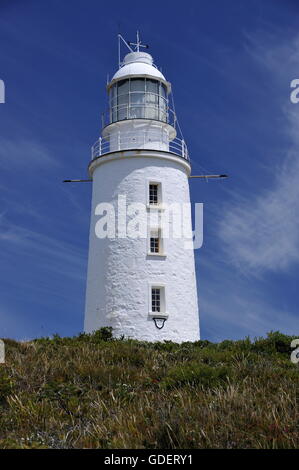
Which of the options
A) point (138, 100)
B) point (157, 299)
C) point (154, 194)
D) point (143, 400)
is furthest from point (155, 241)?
point (143, 400)

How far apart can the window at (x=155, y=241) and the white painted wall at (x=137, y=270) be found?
0.41 meters

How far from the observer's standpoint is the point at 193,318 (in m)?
22.9

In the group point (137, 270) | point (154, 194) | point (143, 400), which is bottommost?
point (143, 400)

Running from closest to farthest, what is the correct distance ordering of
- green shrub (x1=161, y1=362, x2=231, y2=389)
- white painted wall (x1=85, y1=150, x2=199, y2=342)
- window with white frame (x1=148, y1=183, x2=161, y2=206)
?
green shrub (x1=161, y1=362, x2=231, y2=389) → white painted wall (x1=85, y1=150, x2=199, y2=342) → window with white frame (x1=148, y1=183, x2=161, y2=206)

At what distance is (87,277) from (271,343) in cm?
916

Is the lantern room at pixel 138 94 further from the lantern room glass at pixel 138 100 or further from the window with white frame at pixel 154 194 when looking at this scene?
the window with white frame at pixel 154 194

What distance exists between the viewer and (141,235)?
22750 mm

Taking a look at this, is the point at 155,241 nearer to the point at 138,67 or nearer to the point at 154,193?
the point at 154,193

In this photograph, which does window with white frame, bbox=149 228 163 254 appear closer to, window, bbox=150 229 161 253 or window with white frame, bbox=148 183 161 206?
window, bbox=150 229 161 253

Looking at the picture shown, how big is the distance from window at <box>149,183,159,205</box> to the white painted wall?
0.32 meters

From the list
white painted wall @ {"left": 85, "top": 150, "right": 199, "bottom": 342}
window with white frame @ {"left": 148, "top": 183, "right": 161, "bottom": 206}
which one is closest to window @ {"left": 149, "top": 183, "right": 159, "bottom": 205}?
window with white frame @ {"left": 148, "top": 183, "right": 161, "bottom": 206}

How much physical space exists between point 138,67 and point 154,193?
19.5ft

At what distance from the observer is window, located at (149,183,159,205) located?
23594 millimetres
